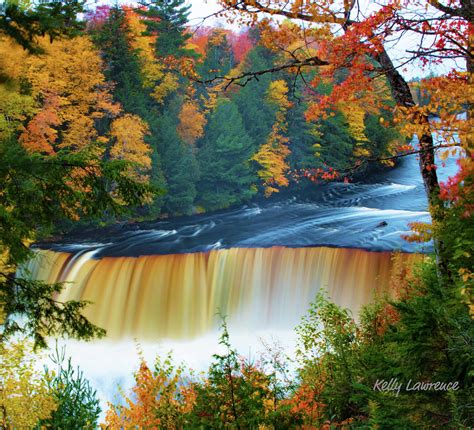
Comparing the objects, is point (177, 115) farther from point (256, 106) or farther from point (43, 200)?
point (43, 200)

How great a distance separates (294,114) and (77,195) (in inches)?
869

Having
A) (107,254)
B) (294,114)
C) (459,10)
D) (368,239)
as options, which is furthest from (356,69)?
(294,114)

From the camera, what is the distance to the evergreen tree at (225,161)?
73.0 feet

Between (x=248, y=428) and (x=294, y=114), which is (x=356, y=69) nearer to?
(x=248, y=428)

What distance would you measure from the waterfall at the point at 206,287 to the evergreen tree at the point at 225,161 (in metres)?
8.29

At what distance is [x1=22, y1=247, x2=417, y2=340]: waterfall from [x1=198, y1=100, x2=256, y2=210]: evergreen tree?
27.2 feet

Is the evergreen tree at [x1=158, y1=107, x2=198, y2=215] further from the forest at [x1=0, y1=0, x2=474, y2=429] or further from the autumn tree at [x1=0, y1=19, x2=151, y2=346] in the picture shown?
the autumn tree at [x1=0, y1=19, x2=151, y2=346]

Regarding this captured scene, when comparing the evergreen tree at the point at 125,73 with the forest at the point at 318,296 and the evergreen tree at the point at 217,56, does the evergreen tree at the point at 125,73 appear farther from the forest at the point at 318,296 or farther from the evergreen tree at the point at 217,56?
the forest at the point at 318,296

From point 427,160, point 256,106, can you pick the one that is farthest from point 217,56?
point 427,160

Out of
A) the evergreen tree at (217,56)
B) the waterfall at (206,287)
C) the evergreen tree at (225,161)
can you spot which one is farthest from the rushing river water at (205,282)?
the evergreen tree at (217,56)

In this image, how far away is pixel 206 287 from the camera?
13492 millimetres

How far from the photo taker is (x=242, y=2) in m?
4.94

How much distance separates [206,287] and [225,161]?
10.3 metres

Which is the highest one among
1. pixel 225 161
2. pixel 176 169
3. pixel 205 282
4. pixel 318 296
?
pixel 225 161
